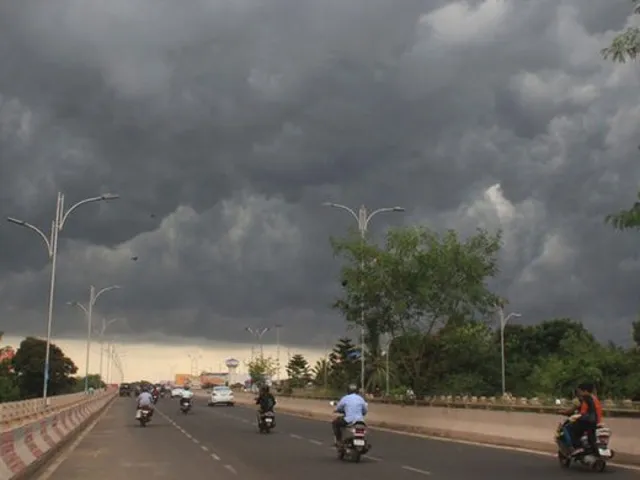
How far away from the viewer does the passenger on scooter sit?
18062mm

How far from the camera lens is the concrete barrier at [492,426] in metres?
21.0

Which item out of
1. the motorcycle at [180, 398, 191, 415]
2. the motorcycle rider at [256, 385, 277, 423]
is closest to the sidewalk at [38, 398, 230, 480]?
the motorcycle rider at [256, 385, 277, 423]

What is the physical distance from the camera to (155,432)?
3650cm

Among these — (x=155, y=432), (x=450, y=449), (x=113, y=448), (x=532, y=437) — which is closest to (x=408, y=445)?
(x=450, y=449)

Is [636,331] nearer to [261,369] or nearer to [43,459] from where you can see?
[261,369]

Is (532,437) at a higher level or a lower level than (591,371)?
lower

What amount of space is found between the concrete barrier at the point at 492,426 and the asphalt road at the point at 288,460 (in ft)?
4.02

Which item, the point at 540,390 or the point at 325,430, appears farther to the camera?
the point at 540,390

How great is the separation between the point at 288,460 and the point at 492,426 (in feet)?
28.7

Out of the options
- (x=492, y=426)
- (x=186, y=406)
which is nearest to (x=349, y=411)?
(x=492, y=426)

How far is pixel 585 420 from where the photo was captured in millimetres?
18062

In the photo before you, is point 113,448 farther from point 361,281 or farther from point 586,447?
point 361,281

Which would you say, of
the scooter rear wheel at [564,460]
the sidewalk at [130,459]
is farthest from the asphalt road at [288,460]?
the scooter rear wheel at [564,460]

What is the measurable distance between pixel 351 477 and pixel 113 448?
11.7 m
